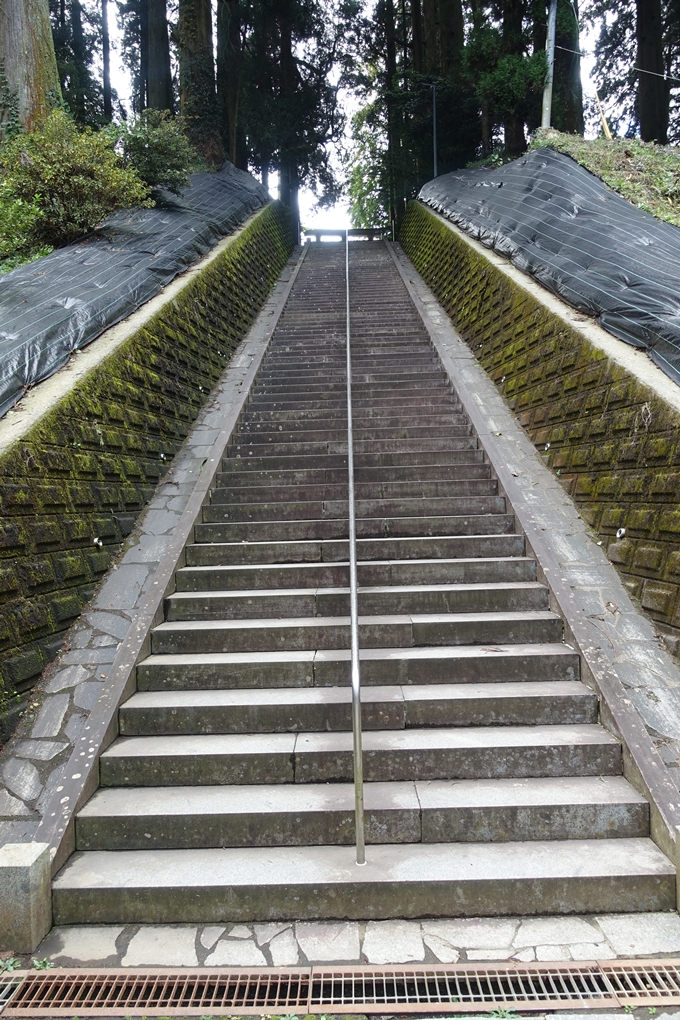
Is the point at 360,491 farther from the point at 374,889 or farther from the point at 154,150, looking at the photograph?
the point at 154,150

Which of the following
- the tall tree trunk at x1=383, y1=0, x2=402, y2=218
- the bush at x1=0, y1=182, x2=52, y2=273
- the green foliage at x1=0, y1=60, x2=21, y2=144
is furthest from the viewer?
the tall tree trunk at x1=383, y1=0, x2=402, y2=218

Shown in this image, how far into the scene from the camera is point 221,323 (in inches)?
287

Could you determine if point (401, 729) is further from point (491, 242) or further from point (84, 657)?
point (491, 242)

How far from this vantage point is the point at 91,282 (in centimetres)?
516

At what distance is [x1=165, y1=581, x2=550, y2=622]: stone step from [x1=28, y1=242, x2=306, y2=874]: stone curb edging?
192 millimetres

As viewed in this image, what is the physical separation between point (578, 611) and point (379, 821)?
5.43 ft

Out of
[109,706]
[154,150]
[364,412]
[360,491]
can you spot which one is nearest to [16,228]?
[154,150]

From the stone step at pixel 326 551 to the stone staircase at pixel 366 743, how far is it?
0.01 m

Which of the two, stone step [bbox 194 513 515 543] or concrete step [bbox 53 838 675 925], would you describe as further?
stone step [bbox 194 513 515 543]

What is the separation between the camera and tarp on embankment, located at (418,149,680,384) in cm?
415

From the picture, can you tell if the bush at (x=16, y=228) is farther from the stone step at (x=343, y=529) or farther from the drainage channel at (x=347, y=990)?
the drainage channel at (x=347, y=990)

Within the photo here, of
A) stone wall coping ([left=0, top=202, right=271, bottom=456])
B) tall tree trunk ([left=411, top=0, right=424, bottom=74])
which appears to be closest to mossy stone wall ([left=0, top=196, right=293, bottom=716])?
stone wall coping ([left=0, top=202, right=271, bottom=456])

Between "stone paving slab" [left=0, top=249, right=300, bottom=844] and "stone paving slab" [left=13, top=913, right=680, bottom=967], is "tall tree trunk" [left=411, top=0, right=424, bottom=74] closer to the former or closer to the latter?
"stone paving slab" [left=0, top=249, right=300, bottom=844]

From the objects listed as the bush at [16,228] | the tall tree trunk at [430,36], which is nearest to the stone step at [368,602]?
the bush at [16,228]
